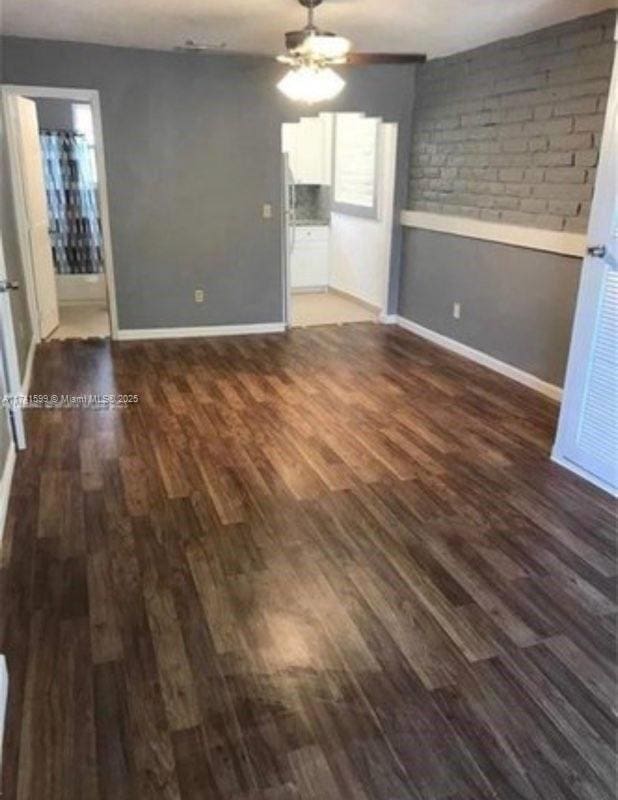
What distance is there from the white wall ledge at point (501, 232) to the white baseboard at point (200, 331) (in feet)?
5.20

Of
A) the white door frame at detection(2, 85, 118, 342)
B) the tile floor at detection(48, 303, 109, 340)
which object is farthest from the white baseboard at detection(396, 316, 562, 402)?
the tile floor at detection(48, 303, 109, 340)

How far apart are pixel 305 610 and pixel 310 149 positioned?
6262 millimetres

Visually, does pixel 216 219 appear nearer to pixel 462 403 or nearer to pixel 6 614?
pixel 462 403

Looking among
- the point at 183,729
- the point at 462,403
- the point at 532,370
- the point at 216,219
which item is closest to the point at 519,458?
the point at 462,403

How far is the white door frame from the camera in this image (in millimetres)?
4746

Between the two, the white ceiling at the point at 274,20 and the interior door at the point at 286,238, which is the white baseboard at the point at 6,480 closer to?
the white ceiling at the point at 274,20

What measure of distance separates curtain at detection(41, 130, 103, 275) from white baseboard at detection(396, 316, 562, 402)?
343cm

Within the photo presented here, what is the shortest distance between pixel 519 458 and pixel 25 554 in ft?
7.89

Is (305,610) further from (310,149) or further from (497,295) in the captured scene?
(310,149)

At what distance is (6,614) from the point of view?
2055 millimetres

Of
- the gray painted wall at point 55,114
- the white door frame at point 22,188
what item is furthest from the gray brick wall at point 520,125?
the gray painted wall at point 55,114

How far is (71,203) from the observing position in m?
6.85

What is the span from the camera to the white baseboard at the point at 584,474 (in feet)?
9.58

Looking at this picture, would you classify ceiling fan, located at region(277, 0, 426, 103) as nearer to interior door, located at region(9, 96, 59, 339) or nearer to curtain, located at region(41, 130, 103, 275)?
interior door, located at region(9, 96, 59, 339)
